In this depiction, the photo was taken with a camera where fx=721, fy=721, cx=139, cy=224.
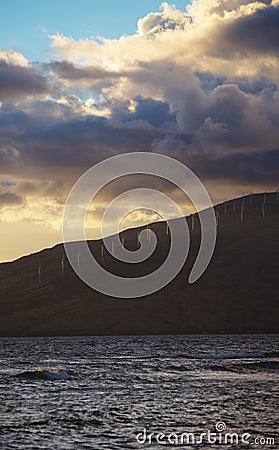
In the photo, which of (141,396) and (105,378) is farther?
(105,378)

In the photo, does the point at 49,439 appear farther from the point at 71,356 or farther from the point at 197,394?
the point at 71,356

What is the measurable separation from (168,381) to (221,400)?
15.3 metres

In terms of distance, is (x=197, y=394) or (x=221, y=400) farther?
(x=197, y=394)

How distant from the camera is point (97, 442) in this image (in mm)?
38750

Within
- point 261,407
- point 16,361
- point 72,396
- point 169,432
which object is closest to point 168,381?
point 72,396

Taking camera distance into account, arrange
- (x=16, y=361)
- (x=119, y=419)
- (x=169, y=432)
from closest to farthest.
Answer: (x=169, y=432), (x=119, y=419), (x=16, y=361)

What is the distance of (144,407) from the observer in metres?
51.9

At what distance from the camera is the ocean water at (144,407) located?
39.1m

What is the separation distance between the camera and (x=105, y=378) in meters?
74.2

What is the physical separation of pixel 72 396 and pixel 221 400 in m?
12.4

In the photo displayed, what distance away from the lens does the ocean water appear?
3912 centimetres

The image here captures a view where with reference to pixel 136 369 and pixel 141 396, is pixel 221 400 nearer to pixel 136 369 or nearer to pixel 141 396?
pixel 141 396

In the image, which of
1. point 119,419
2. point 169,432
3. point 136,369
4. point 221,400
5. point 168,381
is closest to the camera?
point 169,432

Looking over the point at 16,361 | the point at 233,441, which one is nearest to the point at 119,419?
the point at 233,441
